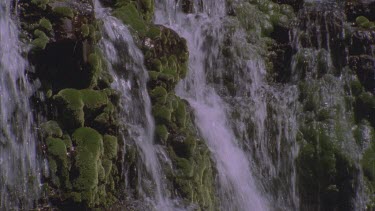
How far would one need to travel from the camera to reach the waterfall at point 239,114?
7.54m

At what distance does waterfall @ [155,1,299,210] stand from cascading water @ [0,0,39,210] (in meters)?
2.31

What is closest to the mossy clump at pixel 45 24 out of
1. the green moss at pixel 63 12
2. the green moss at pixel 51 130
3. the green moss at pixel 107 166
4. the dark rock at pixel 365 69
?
the green moss at pixel 63 12

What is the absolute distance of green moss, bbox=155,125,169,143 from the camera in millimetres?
6500

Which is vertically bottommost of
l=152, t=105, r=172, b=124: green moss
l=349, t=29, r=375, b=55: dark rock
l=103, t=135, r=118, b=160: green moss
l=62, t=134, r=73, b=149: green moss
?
l=103, t=135, r=118, b=160: green moss

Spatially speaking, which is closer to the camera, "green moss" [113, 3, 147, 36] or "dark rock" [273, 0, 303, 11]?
"green moss" [113, 3, 147, 36]

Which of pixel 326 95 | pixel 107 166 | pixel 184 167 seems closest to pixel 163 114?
pixel 184 167

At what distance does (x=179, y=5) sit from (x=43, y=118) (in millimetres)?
4015

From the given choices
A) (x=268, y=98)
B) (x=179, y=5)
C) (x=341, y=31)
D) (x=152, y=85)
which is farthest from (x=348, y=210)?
(x=179, y=5)

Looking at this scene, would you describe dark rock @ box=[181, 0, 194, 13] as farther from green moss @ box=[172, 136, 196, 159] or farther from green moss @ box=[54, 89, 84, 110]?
green moss @ box=[54, 89, 84, 110]

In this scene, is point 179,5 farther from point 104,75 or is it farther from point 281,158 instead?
point 104,75

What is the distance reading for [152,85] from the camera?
671 cm

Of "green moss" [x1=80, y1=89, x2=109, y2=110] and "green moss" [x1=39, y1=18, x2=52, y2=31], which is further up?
"green moss" [x1=39, y1=18, x2=52, y2=31]

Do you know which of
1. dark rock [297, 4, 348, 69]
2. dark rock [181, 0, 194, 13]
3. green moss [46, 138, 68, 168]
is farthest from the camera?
dark rock [181, 0, 194, 13]

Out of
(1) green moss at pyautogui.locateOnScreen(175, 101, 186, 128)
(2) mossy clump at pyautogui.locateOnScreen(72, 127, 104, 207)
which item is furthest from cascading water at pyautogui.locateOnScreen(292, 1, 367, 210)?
(2) mossy clump at pyautogui.locateOnScreen(72, 127, 104, 207)
